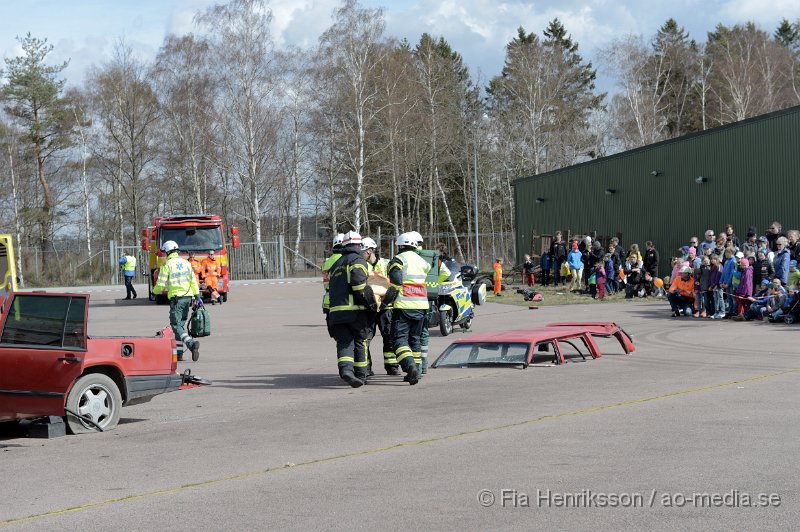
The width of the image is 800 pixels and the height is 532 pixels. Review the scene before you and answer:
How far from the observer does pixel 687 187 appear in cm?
3650

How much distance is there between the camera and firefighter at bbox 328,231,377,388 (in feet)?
40.7

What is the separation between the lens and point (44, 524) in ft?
20.9

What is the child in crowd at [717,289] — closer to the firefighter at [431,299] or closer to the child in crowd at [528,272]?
the firefighter at [431,299]

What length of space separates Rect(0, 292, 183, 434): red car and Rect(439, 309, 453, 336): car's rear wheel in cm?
1099

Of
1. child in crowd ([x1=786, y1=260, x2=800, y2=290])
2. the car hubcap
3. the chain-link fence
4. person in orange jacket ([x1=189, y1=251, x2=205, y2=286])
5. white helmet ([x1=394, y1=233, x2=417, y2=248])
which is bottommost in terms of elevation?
the car hubcap

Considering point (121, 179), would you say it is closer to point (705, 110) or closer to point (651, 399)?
point (705, 110)

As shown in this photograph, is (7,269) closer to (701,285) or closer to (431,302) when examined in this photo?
(431,302)

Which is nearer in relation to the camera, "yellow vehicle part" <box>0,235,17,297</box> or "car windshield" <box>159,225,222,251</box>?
"yellow vehicle part" <box>0,235,17,297</box>

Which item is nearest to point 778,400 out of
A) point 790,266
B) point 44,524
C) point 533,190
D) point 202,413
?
point 202,413

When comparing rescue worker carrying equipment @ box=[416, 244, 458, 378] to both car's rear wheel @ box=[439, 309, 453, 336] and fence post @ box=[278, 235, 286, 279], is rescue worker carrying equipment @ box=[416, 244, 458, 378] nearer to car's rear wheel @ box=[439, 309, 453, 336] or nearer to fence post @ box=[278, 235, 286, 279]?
car's rear wheel @ box=[439, 309, 453, 336]

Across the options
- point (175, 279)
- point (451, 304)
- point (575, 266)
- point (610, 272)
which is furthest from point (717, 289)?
point (175, 279)

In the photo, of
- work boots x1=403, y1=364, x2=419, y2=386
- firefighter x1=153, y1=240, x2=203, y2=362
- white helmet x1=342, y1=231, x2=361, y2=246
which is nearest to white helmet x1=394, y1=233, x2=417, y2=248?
white helmet x1=342, y1=231, x2=361, y2=246

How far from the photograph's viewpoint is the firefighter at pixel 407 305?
12.6 meters

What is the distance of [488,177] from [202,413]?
6729 centimetres
